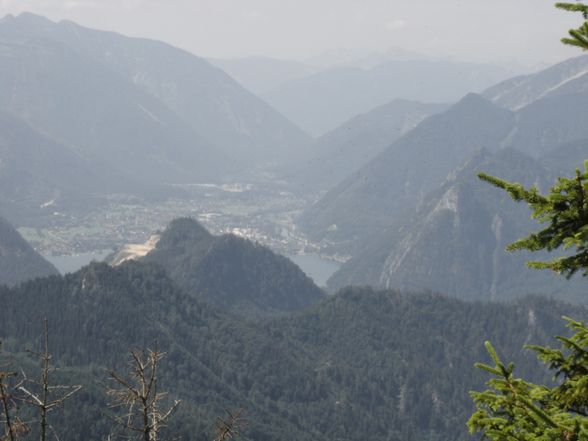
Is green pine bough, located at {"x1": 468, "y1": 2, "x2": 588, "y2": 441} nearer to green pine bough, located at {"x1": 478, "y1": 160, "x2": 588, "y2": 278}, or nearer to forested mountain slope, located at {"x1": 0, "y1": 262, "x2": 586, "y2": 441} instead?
green pine bough, located at {"x1": 478, "y1": 160, "x2": 588, "y2": 278}

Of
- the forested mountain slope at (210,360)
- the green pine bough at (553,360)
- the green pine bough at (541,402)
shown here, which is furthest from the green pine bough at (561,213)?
the forested mountain slope at (210,360)

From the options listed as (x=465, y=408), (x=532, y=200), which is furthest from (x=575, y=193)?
(x=465, y=408)

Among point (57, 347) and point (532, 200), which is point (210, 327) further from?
point (532, 200)

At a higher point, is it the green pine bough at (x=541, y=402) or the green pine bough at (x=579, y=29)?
the green pine bough at (x=579, y=29)

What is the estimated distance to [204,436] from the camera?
116750mm

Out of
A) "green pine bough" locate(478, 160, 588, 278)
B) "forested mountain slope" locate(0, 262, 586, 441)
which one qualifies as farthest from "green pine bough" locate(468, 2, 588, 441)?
"forested mountain slope" locate(0, 262, 586, 441)

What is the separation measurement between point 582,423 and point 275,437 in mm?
131995

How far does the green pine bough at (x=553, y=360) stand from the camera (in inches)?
689

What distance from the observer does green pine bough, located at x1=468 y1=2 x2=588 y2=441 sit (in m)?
17.5

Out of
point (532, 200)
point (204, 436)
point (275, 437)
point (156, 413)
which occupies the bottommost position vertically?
point (275, 437)

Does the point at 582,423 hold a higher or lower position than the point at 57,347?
higher

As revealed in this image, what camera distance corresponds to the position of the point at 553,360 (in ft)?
62.6

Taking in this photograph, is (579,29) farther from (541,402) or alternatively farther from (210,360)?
(210,360)

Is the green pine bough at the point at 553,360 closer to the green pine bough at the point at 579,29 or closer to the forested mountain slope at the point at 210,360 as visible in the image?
the green pine bough at the point at 579,29
